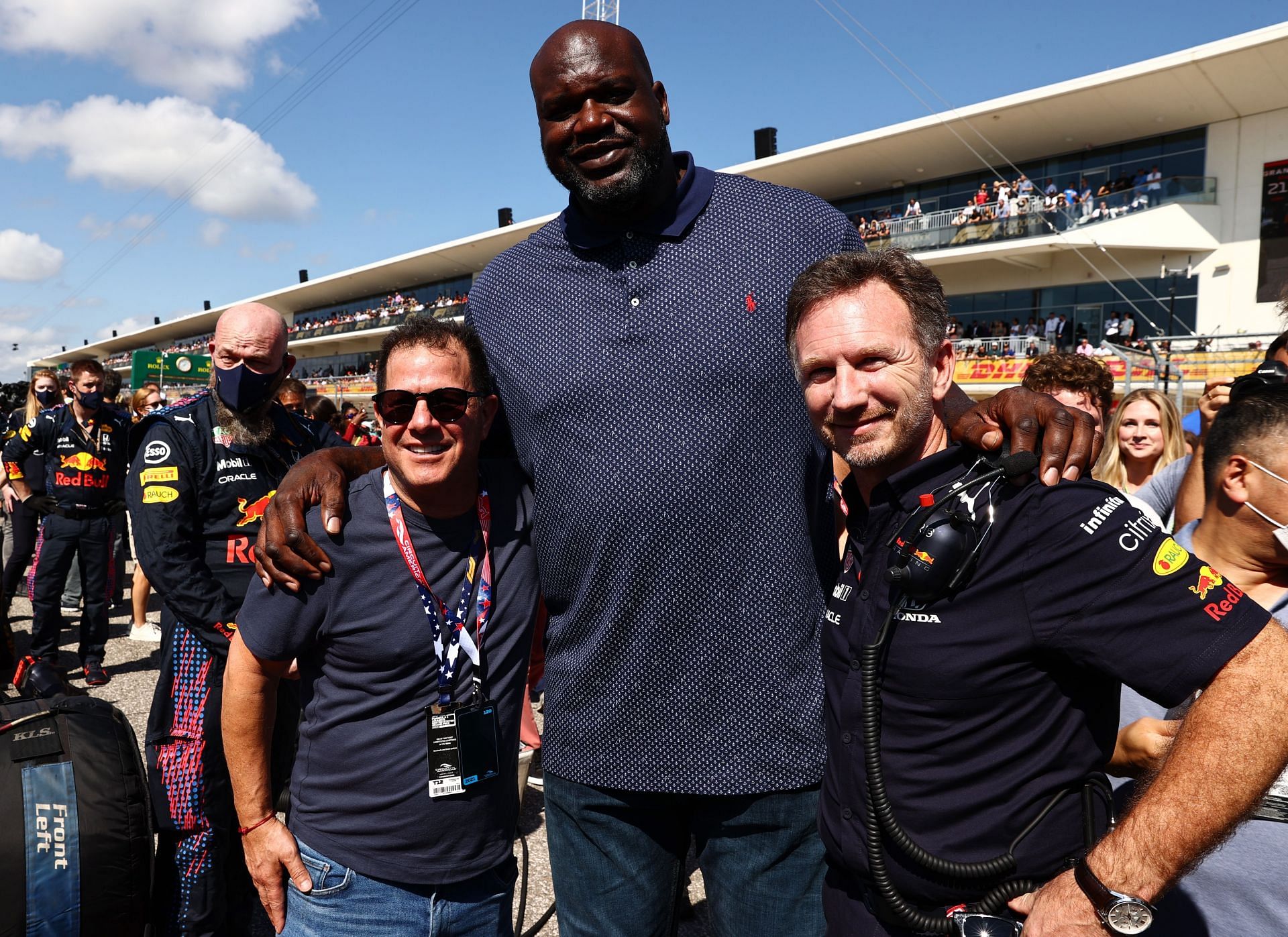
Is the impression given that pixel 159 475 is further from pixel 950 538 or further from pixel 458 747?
pixel 950 538

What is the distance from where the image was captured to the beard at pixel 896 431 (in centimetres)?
160

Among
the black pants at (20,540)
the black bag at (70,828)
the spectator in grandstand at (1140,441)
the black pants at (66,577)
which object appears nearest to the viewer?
the black bag at (70,828)

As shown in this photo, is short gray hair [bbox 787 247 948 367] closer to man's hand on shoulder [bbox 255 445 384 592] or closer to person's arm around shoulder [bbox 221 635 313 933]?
man's hand on shoulder [bbox 255 445 384 592]

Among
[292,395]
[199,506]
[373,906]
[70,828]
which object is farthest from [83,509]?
[373,906]

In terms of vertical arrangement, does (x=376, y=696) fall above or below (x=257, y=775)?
above

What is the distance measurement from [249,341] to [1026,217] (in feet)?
82.5

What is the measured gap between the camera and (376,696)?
6.38ft

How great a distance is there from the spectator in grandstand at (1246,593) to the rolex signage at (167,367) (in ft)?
76.4

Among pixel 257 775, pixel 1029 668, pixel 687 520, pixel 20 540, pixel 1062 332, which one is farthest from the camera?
pixel 1062 332

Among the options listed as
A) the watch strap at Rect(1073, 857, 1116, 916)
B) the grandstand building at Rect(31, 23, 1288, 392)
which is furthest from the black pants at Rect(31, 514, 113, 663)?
the grandstand building at Rect(31, 23, 1288, 392)

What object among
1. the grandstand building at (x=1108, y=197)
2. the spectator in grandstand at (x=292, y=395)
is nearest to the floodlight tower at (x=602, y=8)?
the grandstand building at (x=1108, y=197)

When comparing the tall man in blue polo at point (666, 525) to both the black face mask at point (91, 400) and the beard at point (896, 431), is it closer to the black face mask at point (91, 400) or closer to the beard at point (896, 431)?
the beard at point (896, 431)

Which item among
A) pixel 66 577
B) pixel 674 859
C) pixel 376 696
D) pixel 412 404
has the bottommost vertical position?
pixel 66 577

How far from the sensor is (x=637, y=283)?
1.91m
